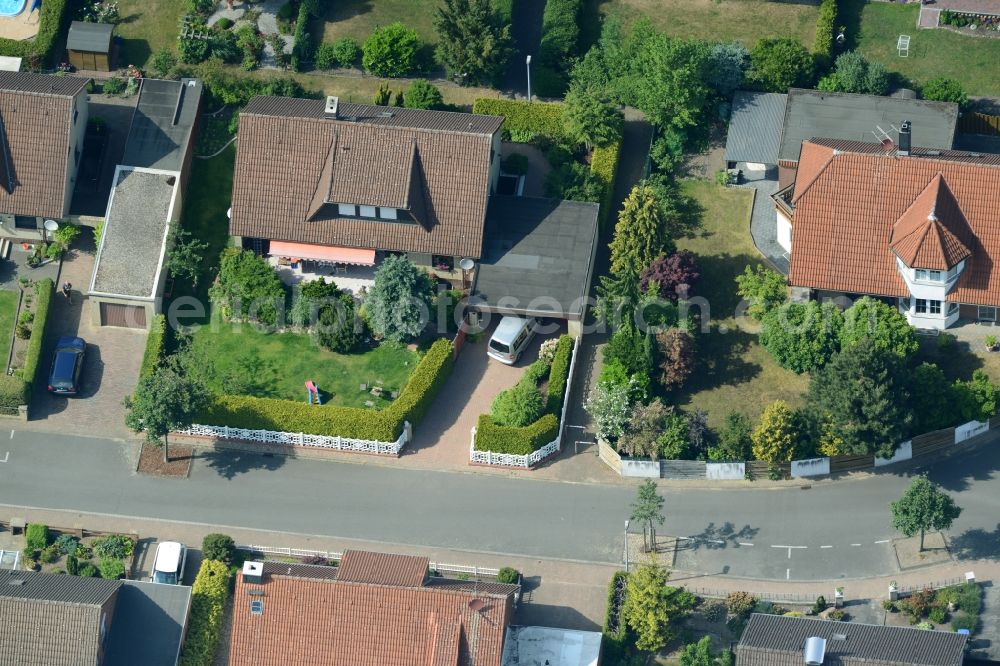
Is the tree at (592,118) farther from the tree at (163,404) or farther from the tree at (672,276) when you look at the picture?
the tree at (163,404)

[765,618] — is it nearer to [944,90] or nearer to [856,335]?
[856,335]

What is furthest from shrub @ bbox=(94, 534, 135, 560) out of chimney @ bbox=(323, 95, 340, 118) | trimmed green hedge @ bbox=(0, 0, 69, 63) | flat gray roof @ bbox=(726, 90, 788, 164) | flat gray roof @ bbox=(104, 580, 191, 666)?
flat gray roof @ bbox=(726, 90, 788, 164)

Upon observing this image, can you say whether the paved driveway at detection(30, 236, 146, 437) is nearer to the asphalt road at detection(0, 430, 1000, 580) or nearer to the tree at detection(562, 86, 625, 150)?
the asphalt road at detection(0, 430, 1000, 580)

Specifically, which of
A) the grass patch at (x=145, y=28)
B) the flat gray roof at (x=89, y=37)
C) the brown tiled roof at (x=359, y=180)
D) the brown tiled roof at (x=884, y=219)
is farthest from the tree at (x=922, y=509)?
the flat gray roof at (x=89, y=37)

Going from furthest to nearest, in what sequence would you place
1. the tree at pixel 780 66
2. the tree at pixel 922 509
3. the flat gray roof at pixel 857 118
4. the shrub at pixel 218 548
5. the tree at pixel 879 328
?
the tree at pixel 780 66
the flat gray roof at pixel 857 118
the tree at pixel 879 328
the shrub at pixel 218 548
the tree at pixel 922 509

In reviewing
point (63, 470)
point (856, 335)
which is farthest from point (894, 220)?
point (63, 470)

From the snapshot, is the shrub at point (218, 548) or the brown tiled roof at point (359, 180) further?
the brown tiled roof at point (359, 180)

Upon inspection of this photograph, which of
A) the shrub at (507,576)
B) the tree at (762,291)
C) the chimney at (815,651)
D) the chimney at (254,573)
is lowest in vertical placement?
the chimney at (815,651)
